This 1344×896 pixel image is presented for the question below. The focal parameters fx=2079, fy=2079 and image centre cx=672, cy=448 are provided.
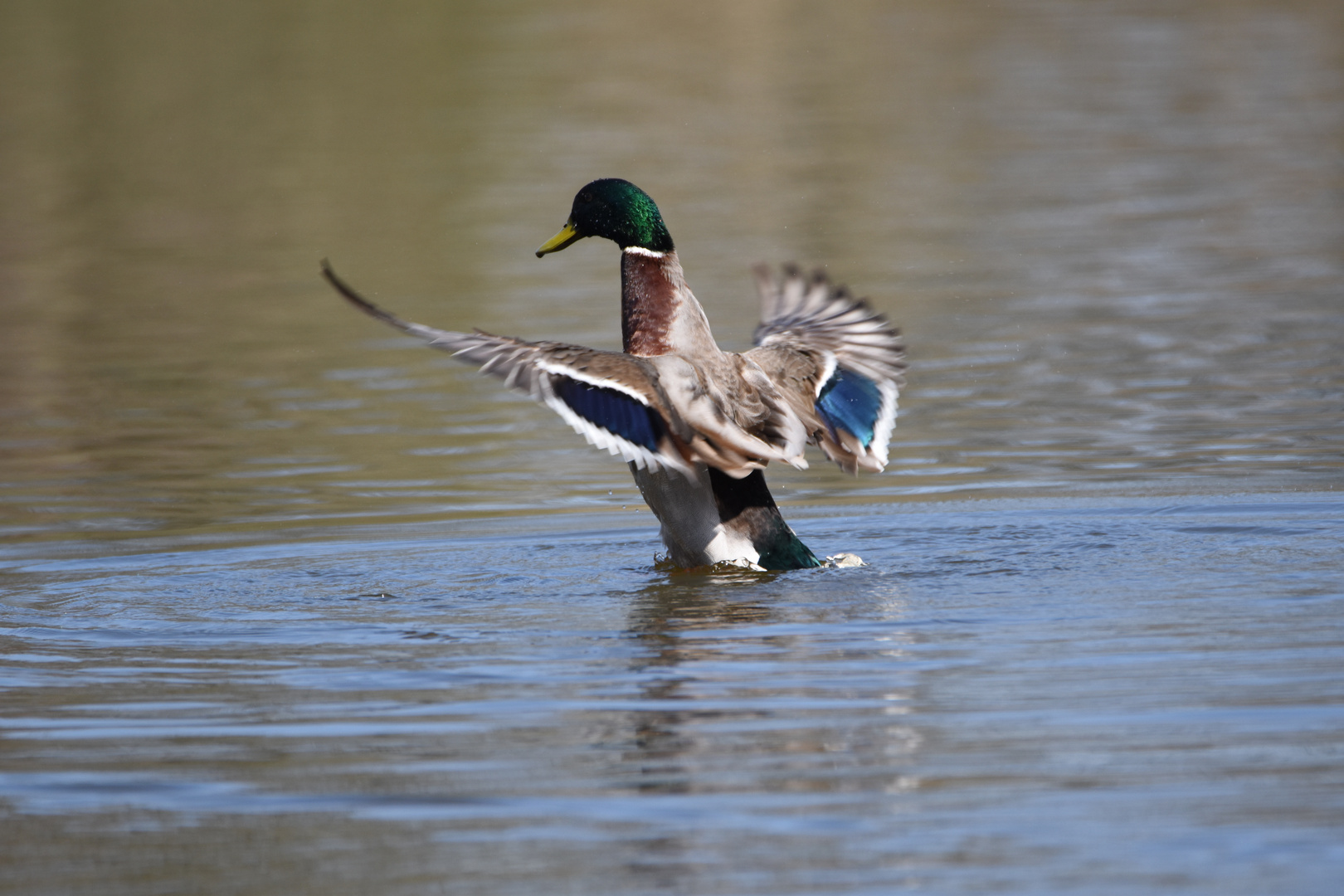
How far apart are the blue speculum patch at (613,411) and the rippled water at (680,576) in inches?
23.8

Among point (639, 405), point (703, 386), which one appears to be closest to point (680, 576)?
point (703, 386)

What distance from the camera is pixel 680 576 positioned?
7598mm

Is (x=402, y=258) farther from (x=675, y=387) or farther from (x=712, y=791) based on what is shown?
(x=712, y=791)

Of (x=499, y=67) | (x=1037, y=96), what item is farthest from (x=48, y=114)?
(x=1037, y=96)

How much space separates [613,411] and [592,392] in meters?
0.10

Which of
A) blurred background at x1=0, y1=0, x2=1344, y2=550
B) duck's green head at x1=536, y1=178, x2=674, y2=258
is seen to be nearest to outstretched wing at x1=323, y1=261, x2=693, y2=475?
duck's green head at x1=536, y1=178, x2=674, y2=258

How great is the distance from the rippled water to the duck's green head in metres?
1.19

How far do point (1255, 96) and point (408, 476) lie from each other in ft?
58.5

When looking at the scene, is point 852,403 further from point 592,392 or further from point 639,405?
point 592,392

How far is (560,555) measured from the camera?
796 centimetres

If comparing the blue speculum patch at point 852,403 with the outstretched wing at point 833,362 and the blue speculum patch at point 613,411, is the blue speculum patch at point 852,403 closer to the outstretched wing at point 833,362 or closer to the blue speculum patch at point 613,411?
the outstretched wing at point 833,362

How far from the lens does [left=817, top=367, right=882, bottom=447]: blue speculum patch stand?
7.74 meters

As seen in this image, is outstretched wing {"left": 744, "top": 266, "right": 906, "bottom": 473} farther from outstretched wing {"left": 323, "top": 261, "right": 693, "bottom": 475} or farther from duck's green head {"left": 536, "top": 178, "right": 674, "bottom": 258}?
outstretched wing {"left": 323, "top": 261, "right": 693, "bottom": 475}

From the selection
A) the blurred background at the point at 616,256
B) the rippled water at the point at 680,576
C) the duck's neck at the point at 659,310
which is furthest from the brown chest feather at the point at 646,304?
the blurred background at the point at 616,256
